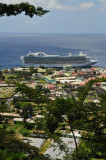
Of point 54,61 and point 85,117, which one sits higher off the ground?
point 85,117

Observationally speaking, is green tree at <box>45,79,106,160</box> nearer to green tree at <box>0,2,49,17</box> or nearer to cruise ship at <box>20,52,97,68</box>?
green tree at <box>0,2,49,17</box>

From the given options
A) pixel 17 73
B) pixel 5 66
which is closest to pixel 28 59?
pixel 5 66

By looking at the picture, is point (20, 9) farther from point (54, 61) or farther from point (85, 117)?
A: point (54, 61)

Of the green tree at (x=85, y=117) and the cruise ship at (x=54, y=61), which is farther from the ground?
the green tree at (x=85, y=117)

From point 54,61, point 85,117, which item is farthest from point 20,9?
point 54,61

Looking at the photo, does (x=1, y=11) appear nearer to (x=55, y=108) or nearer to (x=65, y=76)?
(x=55, y=108)

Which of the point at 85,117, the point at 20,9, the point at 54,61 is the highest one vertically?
the point at 20,9

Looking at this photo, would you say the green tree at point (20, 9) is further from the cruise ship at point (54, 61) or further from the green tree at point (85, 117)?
the cruise ship at point (54, 61)

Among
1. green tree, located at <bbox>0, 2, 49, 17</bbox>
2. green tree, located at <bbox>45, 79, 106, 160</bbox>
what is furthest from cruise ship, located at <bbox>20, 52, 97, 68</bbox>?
green tree, located at <bbox>45, 79, 106, 160</bbox>

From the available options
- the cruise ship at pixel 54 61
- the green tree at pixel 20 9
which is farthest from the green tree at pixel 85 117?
the cruise ship at pixel 54 61
